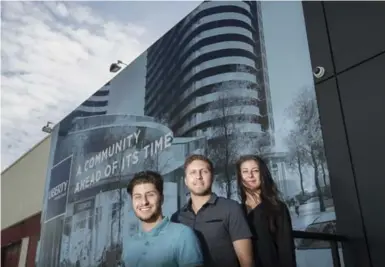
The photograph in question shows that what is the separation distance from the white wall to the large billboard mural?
0.74 m

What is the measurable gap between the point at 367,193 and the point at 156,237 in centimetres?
135

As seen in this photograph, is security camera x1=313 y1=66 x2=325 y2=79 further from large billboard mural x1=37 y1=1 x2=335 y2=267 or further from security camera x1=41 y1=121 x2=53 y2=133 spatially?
security camera x1=41 y1=121 x2=53 y2=133

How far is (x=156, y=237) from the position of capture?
126 centimetres

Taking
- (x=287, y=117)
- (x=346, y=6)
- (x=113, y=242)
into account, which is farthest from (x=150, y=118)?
(x=346, y=6)

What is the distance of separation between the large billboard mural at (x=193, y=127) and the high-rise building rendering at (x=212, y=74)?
0.04 ft

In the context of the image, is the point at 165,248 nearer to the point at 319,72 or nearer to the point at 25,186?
the point at 319,72

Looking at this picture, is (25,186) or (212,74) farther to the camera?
(25,186)

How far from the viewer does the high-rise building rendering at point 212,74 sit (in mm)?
3469

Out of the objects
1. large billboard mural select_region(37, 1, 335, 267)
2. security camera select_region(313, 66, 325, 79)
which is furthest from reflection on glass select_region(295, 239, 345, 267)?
security camera select_region(313, 66, 325, 79)

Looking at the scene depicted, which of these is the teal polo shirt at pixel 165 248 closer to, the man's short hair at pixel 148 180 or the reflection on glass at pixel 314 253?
the man's short hair at pixel 148 180

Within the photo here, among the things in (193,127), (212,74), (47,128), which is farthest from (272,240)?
(47,128)

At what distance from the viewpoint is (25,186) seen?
7.68 m

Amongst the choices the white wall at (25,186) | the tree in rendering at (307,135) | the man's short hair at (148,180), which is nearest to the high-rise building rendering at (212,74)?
the tree in rendering at (307,135)

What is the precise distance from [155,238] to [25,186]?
289 inches
